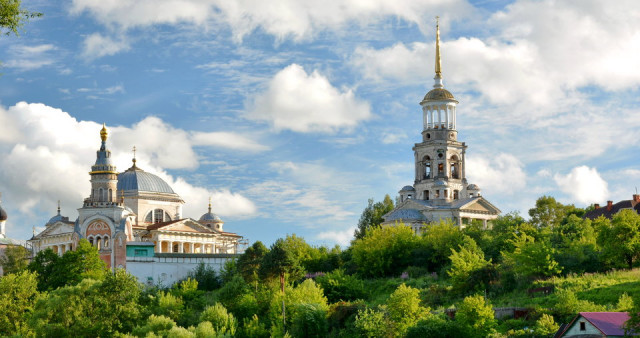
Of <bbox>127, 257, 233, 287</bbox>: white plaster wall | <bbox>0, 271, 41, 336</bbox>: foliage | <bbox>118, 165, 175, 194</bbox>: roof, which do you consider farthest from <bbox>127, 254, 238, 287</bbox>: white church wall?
<bbox>118, 165, 175, 194</bbox>: roof

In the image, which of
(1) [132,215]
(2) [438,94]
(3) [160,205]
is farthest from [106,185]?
(2) [438,94]

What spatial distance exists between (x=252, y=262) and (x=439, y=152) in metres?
29.6

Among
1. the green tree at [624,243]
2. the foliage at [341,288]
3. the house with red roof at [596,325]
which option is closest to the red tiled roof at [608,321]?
the house with red roof at [596,325]

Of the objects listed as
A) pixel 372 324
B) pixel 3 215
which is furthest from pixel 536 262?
pixel 3 215

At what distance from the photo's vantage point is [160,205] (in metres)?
85.3

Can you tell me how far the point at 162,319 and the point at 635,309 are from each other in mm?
24622

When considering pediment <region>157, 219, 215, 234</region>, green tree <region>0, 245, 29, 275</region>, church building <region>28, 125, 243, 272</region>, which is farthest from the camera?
pediment <region>157, 219, 215, 234</region>

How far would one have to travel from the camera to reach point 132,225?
78.1 m

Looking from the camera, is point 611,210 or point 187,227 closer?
point 611,210

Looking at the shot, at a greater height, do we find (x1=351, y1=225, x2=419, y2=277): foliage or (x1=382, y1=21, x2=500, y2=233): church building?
(x1=382, y1=21, x2=500, y2=233): church building

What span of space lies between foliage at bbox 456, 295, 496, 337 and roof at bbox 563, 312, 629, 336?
173 inches

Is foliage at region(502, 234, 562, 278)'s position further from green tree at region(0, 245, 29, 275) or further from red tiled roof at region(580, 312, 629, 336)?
green tree at region(0, 245, 29, 275)

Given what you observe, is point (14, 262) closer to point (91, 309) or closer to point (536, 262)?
point (91, 309)

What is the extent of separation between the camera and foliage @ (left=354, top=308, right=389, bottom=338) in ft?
144
